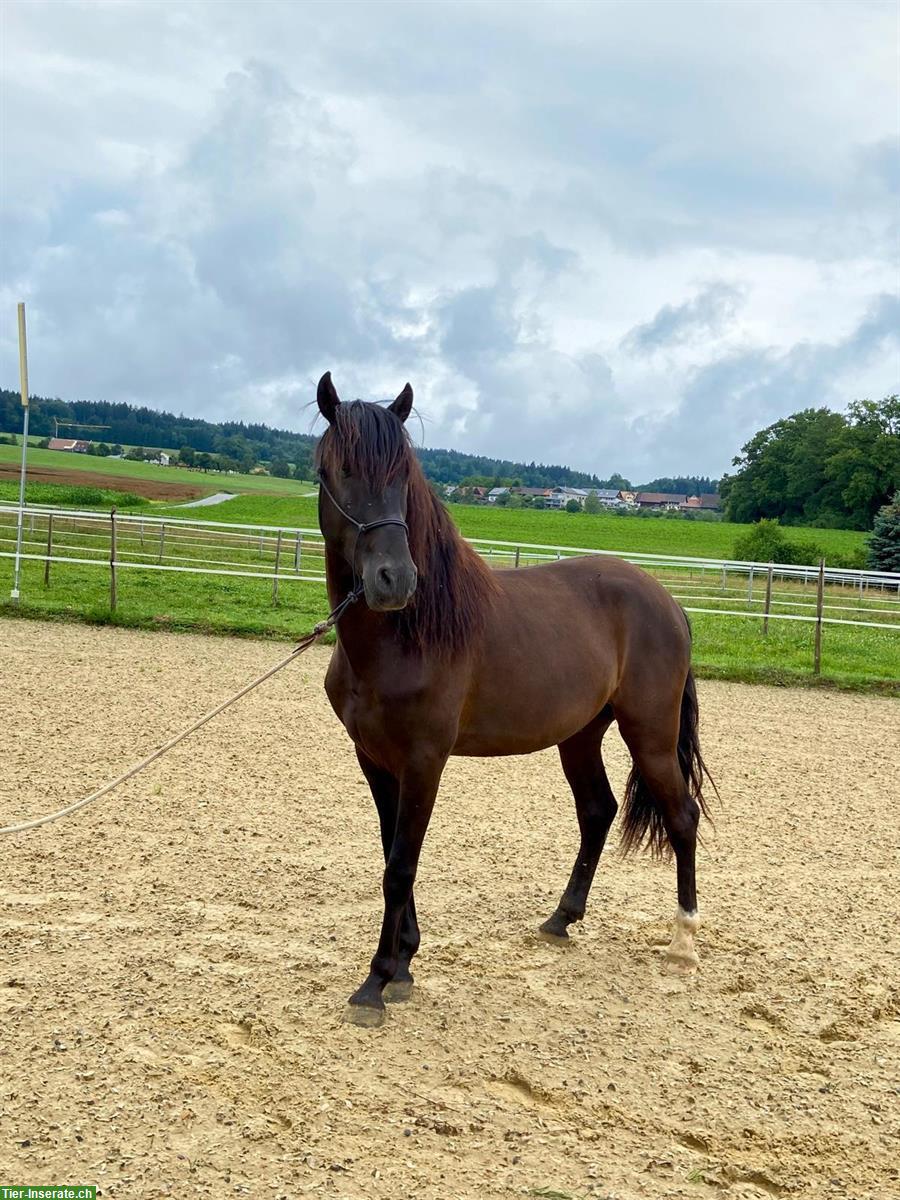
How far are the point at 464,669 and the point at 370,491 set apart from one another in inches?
31.5

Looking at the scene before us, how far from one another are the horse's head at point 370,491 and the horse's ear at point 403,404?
59 mm

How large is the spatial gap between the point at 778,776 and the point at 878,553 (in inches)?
1188

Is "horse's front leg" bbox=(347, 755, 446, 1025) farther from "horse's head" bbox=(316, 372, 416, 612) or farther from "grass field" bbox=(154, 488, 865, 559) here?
"grass field" bbox=(154, 488, 865, 559)

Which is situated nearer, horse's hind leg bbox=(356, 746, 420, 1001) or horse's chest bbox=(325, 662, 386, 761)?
horse's chest bbox=(325, 662, 386, 761)

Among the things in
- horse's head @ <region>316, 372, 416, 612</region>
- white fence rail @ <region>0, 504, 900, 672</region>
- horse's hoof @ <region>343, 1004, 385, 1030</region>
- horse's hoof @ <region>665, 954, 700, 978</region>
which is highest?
horse's head @ <region>316, 372, 416, 612</region>

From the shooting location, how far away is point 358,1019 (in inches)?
132

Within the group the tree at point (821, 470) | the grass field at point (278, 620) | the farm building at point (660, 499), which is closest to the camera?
the grass field at point (278, 620)

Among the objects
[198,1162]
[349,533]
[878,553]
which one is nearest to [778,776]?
[349,533]

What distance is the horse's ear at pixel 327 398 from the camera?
10.7ft

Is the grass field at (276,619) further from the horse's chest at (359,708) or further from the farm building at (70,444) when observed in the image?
the farm building at (70,444)

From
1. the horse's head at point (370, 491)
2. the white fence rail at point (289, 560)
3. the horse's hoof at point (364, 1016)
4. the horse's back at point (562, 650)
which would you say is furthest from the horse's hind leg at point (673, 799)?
the white fence rail at point (289, 560)

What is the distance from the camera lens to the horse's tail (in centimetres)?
445

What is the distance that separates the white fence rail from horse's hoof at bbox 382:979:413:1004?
35.5 ft

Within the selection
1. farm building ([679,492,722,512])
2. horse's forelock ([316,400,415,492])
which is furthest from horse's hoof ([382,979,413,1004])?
farm building ([679,492,722,512])
